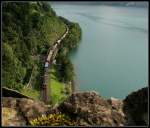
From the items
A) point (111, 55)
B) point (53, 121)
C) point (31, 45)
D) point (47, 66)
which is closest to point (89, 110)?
point (53, 121)

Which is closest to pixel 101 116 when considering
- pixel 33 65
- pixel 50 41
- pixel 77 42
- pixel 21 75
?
pixel 21 75

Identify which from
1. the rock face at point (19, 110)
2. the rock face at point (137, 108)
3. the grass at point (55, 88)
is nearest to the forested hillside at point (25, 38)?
the grass at point (55, 88)

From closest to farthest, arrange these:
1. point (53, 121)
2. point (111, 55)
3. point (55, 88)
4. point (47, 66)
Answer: point (53, 121), point (55, 88), point (47, 66), point (111, 55)

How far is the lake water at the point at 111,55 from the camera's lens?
14.6 metres

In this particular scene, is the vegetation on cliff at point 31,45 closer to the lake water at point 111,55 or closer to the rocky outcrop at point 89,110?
the lake water at point 111,55

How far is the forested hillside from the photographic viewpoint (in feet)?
40.8

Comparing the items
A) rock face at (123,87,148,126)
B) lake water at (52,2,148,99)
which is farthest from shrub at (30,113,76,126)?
lake water at (52,2,148,99)

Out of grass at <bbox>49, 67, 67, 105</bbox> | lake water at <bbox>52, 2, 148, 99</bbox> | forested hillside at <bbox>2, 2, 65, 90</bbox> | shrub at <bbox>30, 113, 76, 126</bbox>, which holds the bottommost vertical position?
lake water at <bbox>52, 2, 148, 99</bbox>

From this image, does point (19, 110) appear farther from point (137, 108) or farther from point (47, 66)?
point (47, 66)

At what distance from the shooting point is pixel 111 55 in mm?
18828

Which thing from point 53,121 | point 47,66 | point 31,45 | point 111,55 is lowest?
point 111,55

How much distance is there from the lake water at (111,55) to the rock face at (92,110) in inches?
415

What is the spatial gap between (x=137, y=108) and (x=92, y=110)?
1.04ft

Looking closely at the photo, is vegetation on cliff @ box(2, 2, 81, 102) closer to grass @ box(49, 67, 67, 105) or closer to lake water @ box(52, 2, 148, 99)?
grass @ box(49, 67, 67, 105)
